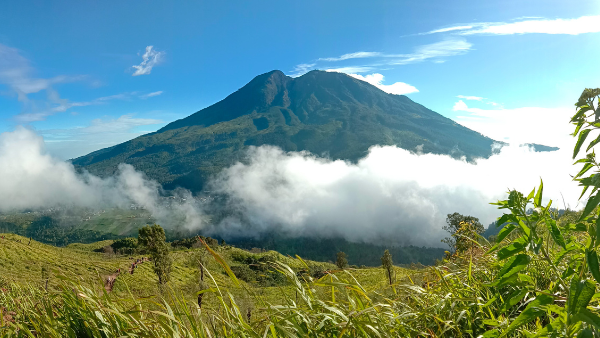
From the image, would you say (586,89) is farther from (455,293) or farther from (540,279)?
(540,279)

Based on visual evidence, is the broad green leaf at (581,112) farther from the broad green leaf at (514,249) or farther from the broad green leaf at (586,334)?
the broad green leaf at (586,334)

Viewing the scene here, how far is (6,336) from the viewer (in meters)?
2.45

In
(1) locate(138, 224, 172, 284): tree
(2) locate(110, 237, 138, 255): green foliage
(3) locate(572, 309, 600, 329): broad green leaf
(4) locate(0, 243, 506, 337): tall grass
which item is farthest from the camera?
(2) locate(110, 237, 138, 255): green foliage

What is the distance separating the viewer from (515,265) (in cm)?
145

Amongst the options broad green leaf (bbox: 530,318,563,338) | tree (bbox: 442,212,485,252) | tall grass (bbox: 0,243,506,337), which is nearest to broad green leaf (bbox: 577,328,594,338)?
broad green leaf (bbox: 530,318,563,338)

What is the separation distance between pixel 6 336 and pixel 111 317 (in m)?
0.94

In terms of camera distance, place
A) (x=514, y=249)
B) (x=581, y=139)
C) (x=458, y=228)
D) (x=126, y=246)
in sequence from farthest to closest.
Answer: (x=126, y=246) → (x=458, y=228) → (x=581, y=139) → (x=514, y=249)

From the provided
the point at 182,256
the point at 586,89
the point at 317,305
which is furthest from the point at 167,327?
the point at 182,256

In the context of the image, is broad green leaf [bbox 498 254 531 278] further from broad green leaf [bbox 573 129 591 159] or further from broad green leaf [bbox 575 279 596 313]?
broad green leaf [bbox 573 129 591 159]

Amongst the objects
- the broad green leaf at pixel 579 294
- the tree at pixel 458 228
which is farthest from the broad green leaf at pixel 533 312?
the tree at pixel 458 228

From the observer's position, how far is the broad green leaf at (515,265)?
141cm

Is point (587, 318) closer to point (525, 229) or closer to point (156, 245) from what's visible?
point (525, 229)

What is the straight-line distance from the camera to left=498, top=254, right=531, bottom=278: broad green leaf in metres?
1.41

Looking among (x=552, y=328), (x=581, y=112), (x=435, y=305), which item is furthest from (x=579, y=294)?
(x=435, y=305)
